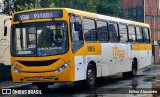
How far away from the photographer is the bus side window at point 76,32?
44.9 feet

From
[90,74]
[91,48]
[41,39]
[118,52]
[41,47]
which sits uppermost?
[41,39]

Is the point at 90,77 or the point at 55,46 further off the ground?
the point at 55,46

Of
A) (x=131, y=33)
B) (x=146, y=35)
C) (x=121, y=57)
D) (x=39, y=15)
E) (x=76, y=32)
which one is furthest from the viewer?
(x=146, y=35)

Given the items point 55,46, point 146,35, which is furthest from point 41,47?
point 146,35

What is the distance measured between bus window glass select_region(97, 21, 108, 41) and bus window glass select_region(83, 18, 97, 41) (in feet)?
1.56

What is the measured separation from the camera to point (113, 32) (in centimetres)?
1784

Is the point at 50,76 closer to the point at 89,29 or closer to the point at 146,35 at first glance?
the point at 89,29

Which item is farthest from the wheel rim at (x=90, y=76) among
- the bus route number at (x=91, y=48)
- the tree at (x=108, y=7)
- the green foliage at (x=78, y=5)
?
the tree at (x=108, y=7)

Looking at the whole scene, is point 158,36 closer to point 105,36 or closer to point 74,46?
point 105,36

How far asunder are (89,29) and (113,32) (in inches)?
112

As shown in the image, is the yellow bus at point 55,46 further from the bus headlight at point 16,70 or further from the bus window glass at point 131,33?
the bus window glass at point 131,33

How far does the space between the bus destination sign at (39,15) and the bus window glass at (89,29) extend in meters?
1.60

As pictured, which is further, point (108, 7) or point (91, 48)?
point (108, 7)

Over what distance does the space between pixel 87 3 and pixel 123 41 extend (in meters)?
16.2
